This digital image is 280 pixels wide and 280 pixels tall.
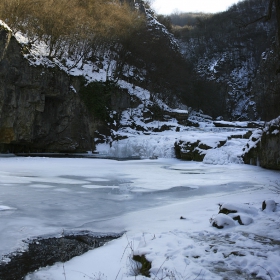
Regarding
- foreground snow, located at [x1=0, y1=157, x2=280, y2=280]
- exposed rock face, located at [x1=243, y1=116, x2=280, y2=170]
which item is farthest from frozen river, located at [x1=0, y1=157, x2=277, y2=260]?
exposed rock face, located at [x1=243, y1=116, x2=280, y2=170]

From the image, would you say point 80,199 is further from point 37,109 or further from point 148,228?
point 37,109

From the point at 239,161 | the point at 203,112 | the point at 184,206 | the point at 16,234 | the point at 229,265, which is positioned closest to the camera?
the point at 229,265

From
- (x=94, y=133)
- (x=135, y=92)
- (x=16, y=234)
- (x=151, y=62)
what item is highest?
(x=151, y=62)

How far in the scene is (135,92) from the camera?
109ft

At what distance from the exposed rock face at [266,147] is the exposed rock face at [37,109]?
13.4 metres

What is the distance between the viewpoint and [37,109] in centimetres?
2077

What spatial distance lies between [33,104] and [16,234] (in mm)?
17723

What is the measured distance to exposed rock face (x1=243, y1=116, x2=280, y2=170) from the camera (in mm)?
13195

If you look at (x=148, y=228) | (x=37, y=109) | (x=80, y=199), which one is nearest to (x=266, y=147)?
(x=80, y=199)

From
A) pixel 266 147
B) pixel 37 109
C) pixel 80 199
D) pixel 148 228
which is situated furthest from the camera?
pixel 37 109

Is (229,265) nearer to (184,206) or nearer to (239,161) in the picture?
(184,206)

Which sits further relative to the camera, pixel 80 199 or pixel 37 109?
pixel 37 109

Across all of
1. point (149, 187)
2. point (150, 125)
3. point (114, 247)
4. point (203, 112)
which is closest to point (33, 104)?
point (150, 125)

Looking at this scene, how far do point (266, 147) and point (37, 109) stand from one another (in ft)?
47.9
